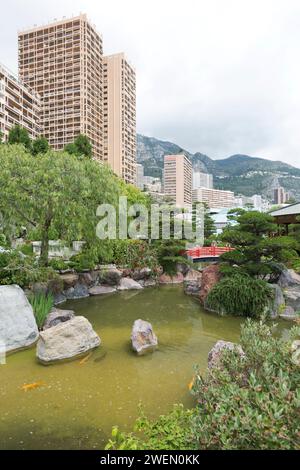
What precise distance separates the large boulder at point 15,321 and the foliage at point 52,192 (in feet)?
7.40

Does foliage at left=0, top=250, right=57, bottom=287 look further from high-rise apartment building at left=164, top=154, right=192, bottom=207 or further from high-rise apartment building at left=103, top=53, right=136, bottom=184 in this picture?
high-rise apartment building at left=164, top=154, right=192, bottom=207

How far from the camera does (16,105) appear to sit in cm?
4203

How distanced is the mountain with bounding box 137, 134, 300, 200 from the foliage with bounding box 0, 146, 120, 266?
91.5m

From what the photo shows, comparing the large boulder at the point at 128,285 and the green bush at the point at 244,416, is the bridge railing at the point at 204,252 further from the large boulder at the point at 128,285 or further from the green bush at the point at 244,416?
the green bush at the point at 244,416

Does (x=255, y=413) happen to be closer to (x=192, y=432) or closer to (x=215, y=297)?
(x=192, y=432)

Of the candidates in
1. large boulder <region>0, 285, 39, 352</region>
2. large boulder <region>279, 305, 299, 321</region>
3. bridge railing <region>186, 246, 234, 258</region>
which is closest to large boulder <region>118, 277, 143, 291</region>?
bridge railing <region>186, 246, 234, 258</region>

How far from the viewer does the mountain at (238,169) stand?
347 feet

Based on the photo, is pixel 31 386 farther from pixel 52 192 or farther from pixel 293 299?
pixel 293 299

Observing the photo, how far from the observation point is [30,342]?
5.43 meters

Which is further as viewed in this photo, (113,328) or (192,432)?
(113,328)

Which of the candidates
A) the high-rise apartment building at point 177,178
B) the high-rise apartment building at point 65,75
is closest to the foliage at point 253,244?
the high-rise apartment building at point 65,75
